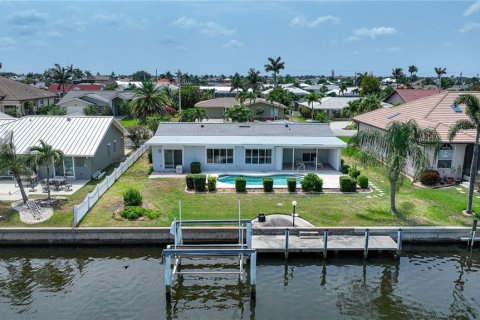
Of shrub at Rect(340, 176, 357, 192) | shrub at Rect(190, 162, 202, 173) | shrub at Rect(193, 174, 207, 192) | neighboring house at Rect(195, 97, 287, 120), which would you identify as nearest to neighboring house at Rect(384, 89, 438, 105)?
neighboring house at Rect(195, 97, 287, 120)

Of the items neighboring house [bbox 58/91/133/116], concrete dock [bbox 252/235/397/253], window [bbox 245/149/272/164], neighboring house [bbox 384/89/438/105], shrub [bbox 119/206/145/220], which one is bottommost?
concrete dock [bbox 252/235/397/253]

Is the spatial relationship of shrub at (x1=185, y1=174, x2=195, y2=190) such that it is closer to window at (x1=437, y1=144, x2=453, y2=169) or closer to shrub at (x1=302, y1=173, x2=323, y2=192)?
shrub at (x1=302, y1=173, x2=323, y2=192)

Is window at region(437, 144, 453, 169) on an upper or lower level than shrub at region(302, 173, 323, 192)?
upper

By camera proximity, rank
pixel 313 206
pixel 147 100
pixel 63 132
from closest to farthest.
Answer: pixel 313 206 → pixel 63 132 → pixel 147 100

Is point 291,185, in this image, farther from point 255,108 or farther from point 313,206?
point 255,108

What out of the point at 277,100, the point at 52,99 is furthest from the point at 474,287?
the point at 52,99

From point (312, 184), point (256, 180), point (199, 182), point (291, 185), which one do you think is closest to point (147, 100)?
point (256, 180)

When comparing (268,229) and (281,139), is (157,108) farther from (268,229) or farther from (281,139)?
(268,229)
